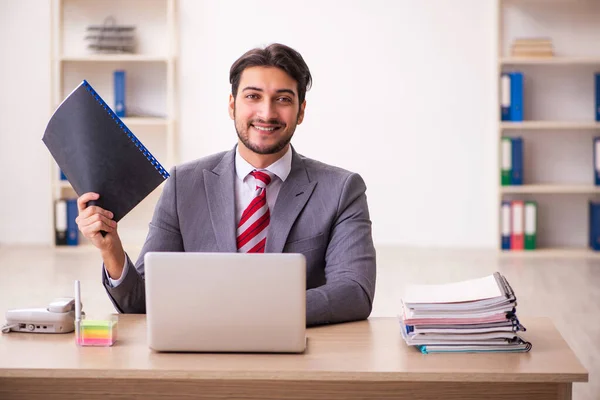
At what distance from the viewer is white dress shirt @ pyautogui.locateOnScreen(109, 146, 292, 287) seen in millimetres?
2703

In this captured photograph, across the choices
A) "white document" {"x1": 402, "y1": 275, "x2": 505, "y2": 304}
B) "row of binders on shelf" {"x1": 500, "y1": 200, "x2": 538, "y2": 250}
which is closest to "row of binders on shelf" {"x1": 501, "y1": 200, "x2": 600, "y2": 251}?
"row of binders on shelf" {"x1": 500, "y1": 200, "x2": 538, "y2": 250}

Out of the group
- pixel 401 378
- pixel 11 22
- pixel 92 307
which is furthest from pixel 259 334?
pixel 11 22

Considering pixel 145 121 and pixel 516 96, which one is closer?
pixel 516 96

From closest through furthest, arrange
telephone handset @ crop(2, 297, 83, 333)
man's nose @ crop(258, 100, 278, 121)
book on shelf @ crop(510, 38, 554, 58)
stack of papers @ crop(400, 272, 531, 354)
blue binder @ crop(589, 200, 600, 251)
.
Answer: stack of papers @ crop(400, 272, 531, 354)
telephone handset @ crop(2, 297, 83, 333)
man's nose @ crop(258, 100, 278, 121)
book on shelf @ crop(510, 38, 554, 58)
blue binder @ crop(589, 200, 600, 251)

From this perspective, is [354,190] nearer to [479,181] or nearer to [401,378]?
[401,378]

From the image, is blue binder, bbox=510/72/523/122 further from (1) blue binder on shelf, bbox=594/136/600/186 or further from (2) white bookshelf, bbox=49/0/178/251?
(2) white bookshelf, bbox=49/0/178/251

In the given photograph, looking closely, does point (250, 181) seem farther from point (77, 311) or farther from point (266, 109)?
point (77, 311)

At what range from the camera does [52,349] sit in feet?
6.97

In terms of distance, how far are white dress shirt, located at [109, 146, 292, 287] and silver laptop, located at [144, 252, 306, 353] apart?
0.72 meters

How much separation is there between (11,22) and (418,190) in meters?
3.26

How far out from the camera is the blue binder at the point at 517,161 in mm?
6770

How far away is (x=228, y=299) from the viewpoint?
6.48 ft

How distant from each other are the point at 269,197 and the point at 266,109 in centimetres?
26

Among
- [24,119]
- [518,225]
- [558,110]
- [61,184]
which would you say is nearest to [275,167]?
[518,225]
